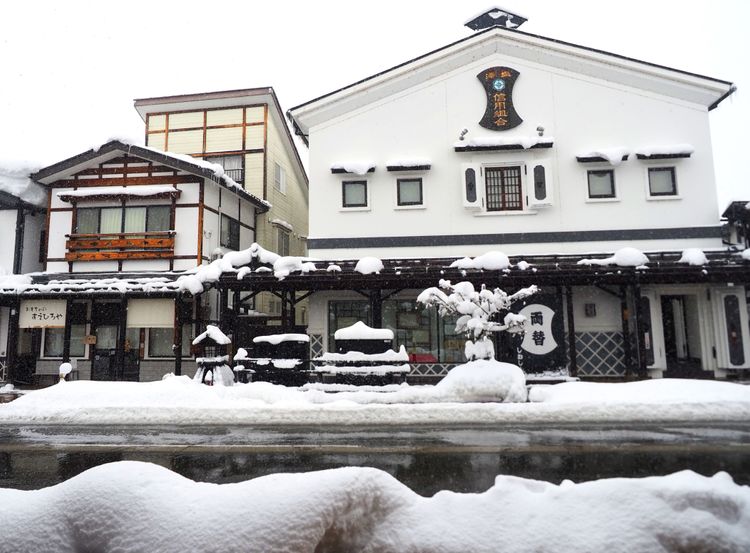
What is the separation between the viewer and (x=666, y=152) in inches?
658

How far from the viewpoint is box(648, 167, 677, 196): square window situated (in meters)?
17.0

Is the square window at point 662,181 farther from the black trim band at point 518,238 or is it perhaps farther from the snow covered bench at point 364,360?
the snow covered bench at point 364,360

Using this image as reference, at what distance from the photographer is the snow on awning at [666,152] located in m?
16.7

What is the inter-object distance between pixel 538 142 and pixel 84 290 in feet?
55.7

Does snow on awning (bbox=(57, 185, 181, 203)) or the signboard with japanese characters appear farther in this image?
snow on awning (bbox=(57, 185, 181, 203))

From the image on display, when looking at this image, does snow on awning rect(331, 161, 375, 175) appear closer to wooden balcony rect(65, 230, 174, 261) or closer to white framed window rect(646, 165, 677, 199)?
wooden balcony rect(65, 230, 174, 261)

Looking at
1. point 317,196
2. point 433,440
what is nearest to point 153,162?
point 317,196

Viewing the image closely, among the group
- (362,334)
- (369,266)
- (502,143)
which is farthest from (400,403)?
(502,143)

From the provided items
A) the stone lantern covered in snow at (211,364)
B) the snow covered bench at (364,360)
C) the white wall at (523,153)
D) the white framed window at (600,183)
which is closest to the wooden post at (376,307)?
the white wall at (523,153)

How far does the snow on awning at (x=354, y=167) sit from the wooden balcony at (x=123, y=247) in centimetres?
678

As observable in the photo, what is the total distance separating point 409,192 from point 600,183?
6.88 meters

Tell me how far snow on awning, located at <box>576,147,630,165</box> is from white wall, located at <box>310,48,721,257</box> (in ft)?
1.10

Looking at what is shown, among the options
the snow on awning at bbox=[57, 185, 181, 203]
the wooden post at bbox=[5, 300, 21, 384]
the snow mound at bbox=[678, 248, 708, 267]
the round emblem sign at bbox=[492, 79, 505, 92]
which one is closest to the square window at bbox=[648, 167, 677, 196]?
the snow mound at bbox=[678, 248, 708, 267]

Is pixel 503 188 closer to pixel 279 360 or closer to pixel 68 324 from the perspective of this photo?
pixel 279 360
